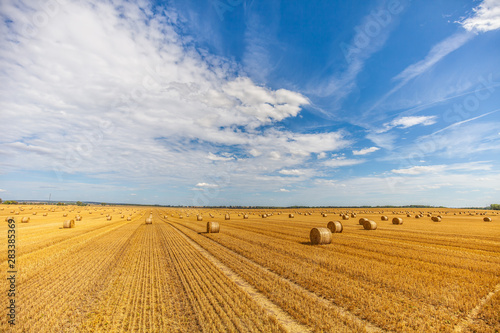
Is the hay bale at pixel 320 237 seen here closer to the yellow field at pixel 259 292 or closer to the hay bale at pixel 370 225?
the yellow field at pixel 259 292

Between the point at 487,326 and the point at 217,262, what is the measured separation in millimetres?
11203

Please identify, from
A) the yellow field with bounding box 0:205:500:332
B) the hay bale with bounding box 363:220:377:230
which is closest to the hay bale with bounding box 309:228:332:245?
the yellow field with bounding box 0:205:500:332

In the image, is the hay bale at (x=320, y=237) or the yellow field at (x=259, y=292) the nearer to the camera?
the yellow field at (x=259, y=292)

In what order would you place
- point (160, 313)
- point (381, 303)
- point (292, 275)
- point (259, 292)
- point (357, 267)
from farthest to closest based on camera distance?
1. point (357, 267)
2. point (292, 275)
3. point (259, 292)
4. point (381, 303)
5. point (160, 313)

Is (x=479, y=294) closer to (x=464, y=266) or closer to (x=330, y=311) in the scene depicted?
(x=464, y=266)

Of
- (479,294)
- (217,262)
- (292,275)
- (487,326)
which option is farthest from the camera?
(217,262)

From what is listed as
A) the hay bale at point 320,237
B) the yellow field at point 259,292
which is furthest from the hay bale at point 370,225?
the yellow field at point 259,292

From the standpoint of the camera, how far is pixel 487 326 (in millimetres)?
6426

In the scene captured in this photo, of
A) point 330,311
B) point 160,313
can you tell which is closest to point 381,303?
point 330,311

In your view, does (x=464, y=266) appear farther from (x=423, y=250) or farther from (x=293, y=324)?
(x=293, y=324)

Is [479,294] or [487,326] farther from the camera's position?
[479,294]

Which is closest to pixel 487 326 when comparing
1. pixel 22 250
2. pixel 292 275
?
pixel 292 275

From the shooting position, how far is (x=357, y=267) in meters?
11.8

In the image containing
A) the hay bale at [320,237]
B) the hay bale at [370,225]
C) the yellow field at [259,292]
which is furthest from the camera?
the hay bale at [370,225]
